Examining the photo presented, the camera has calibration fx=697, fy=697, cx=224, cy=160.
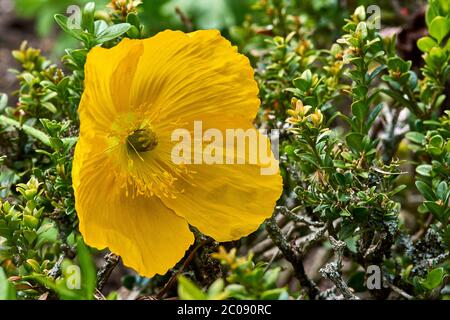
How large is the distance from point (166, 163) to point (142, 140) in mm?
85

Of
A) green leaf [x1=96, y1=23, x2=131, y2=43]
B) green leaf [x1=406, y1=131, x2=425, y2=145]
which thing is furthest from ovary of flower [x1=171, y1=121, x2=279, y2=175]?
green leaf [x1=406, y1=131, x2=425, y2=145]

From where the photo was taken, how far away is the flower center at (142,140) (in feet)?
5.51

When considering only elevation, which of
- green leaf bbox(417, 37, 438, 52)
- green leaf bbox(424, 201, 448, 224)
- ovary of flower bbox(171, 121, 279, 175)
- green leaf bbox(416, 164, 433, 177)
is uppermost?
green leaf bbox(417, 37, 438, 52)

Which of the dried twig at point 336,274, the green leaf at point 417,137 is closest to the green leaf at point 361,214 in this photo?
the dried twig at point 336,274

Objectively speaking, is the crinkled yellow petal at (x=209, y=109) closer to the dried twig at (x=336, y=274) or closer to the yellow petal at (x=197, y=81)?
the yellow petal at (x=197, y=81)

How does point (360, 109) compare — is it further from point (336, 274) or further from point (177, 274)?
point (177, 274)

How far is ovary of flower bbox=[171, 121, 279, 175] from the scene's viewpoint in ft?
5.23

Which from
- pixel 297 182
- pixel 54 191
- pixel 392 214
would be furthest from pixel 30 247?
pixel 392 214

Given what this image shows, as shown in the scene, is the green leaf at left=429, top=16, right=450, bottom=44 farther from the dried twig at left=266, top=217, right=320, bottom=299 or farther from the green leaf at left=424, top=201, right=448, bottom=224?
the dried twig at left=266, top=217, right=320, bottom=299

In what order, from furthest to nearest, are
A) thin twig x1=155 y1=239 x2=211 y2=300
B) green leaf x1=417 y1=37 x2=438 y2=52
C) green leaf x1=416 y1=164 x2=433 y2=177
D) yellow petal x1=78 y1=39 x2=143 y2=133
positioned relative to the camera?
green leaf x1=417 y1=37 x2=438 y2=52
green leaf x1=416 y1=164 x2=433 y2=177
thin twig x1=155 y1=239 x2=211 y2=300
yellow petal x1=78 y1=39 x2=143 y2=133

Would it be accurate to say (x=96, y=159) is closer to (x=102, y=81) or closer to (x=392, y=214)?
(x=102, y=81)

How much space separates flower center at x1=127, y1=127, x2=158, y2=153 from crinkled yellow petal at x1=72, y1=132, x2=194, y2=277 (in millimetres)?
105

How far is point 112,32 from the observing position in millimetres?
1576

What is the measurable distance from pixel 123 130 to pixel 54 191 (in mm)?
212
